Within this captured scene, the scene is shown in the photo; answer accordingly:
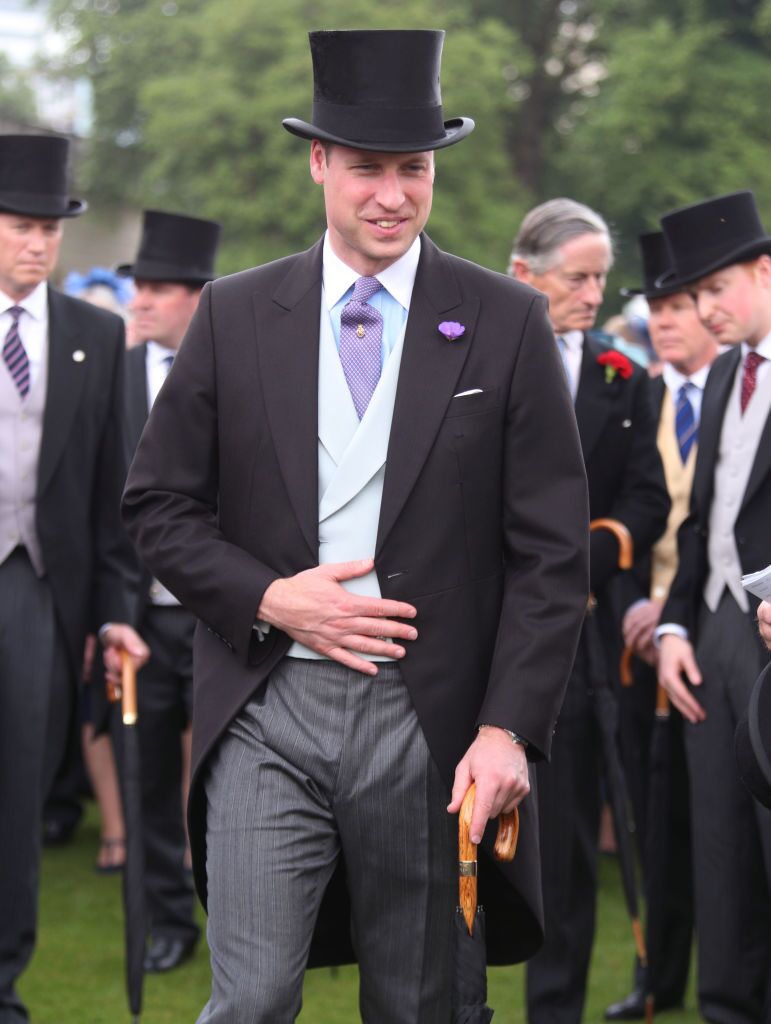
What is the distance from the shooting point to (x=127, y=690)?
5297mm

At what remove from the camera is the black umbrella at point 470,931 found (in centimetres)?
346

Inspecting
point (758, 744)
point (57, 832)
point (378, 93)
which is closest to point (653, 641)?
point (758, 744)

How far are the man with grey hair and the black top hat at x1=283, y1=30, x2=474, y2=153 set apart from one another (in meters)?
1.71

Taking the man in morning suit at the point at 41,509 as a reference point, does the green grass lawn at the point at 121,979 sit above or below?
below

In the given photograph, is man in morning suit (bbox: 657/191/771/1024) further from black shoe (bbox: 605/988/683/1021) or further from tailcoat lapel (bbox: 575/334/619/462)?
black shoe (bbox: 605/988/683/1021)

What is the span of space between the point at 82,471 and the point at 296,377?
190 centimetres

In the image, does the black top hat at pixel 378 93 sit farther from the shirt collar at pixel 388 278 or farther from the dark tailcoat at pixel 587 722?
the dark tailcoat at pixel 587 722

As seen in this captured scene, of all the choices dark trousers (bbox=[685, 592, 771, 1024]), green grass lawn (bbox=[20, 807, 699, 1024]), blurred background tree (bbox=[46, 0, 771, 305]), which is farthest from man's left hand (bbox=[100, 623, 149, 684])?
blurred background tree (bbox=[46, 0, 771, 305])

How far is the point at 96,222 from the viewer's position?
4109 cm

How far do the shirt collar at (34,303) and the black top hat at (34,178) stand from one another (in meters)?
0.24

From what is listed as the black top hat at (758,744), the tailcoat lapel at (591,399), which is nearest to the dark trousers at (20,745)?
the tailcoat lapel at (591,399)

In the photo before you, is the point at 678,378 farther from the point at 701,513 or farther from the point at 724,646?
the point at 724,646

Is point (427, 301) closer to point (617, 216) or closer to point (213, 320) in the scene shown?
point (213, 320)

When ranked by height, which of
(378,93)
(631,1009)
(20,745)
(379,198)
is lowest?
(631,1009)
